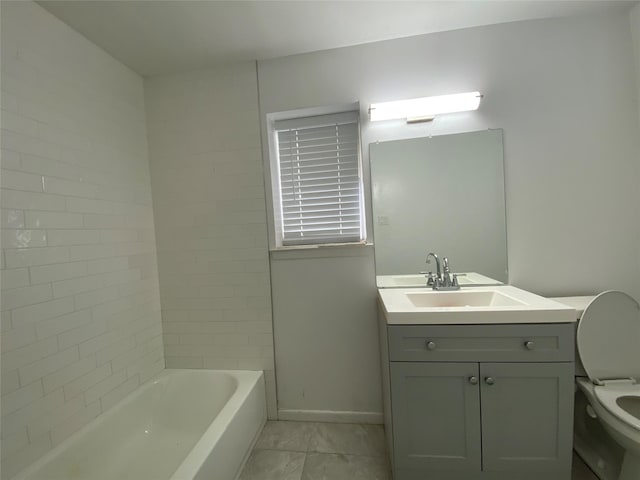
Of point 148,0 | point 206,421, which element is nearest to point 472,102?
point 148,0

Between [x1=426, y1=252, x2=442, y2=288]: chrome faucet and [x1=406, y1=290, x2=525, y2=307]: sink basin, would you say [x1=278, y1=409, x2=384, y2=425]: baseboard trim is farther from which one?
[x1=426, y1=252, x2=442, y2=288]: chrome faucet

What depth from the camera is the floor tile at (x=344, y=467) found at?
1.34 meters

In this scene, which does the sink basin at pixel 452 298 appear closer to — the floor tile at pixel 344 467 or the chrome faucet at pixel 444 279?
the chrome faucet at pixel 444 279

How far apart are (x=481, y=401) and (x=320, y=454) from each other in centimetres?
93

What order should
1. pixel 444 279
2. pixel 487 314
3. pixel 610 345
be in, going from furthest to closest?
1. pixel 444 279
2. pixel 610 345
3. pixel 487 314

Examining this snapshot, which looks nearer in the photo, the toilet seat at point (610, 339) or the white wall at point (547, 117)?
the toilet seat at point (610, 339)

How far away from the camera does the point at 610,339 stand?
49.7 inches

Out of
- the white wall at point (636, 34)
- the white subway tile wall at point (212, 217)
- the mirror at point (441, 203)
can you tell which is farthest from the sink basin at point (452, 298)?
the white wall at point (636, 34)

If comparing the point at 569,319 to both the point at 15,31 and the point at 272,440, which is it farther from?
the point at 15,31

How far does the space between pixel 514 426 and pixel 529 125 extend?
5.12 ft

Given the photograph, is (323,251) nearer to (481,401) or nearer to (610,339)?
(481,401)

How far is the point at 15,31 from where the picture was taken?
1.12 meters

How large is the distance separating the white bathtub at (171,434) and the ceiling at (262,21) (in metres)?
2.03

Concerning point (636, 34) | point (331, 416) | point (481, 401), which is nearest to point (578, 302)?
point (481, 401)
